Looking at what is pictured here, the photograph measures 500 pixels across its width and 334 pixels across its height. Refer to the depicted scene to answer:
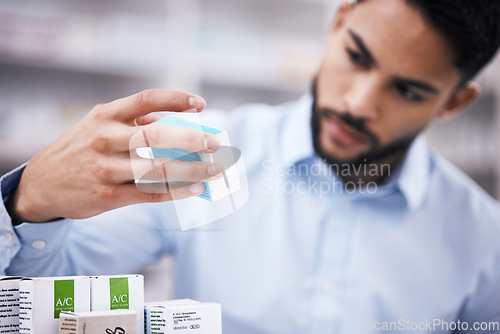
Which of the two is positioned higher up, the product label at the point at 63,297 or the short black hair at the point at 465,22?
the short black hair at the point at 465,22

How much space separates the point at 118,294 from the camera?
67 centimetres

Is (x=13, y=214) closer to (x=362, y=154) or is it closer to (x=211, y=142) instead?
(x=211, y=142)

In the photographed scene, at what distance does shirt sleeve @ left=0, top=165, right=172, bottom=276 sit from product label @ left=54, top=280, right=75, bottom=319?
0.40 ft

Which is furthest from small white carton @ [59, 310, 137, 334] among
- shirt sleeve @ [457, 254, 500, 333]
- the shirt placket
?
shirt sleeve @ [457, 254, 500, 333]

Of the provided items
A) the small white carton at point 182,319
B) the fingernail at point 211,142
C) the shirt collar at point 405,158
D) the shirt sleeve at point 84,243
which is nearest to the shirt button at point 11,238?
the shirt sleeve at point 84,243

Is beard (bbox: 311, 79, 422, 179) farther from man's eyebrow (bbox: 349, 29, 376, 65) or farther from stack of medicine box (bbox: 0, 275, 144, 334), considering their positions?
stack of medicine box (bbox: 0, 275, 144, 334)

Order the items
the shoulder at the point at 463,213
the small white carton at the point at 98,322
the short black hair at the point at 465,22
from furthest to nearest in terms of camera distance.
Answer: the shoulder at the point at 463,213 → the short black hair at the point at 465,22 → the small white carton at the point at 98,322

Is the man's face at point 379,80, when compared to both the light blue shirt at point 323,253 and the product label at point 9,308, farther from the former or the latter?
the product label at point 9,308

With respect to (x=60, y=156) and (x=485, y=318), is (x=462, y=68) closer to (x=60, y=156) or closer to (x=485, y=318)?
(x=485, y=318)

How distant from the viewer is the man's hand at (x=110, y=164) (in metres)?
0.67

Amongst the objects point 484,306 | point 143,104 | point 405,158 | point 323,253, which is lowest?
point 484,306

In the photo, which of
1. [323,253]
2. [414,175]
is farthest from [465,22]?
[323,253]

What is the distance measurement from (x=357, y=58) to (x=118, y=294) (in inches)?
28.2

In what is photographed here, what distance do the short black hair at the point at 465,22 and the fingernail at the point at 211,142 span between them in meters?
0.57
